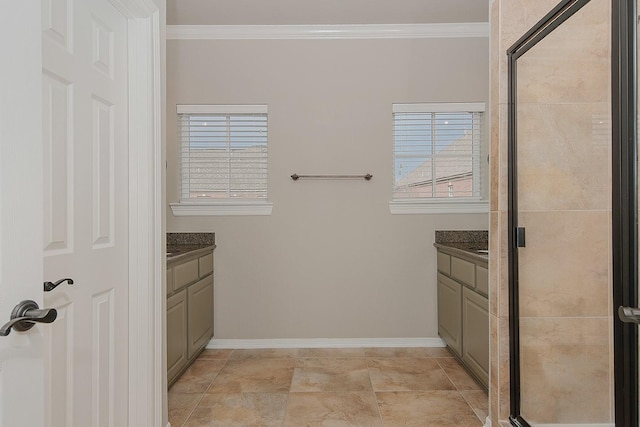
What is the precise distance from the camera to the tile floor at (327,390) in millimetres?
2443

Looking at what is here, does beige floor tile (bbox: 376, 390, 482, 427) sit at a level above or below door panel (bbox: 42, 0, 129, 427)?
below

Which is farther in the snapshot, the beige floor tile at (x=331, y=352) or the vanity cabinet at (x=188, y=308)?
the beige floor tile at (x=331, y=352)

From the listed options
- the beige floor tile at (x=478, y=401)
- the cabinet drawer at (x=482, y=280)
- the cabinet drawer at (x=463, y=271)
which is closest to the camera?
the beige floor tile at (x=478, y=401)

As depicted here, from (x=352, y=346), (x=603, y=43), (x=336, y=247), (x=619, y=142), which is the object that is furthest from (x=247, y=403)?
(x=603, y=43)

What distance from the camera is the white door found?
90cm

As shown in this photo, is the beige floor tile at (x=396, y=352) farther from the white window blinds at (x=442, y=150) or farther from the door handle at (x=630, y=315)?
the door handle at (x=630, y=315)

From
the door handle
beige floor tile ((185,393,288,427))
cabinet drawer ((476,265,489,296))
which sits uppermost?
the door handle

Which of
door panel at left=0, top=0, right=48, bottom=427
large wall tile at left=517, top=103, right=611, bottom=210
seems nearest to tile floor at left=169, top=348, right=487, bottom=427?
large wall tile at left=517, top=103, right=611, bottom=210

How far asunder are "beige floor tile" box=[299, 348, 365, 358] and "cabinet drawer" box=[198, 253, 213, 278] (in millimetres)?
1061

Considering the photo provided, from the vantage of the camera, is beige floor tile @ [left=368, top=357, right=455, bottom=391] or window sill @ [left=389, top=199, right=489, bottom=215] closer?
beige floor tile @ [left=368, top=357, right=455, bottom=391]

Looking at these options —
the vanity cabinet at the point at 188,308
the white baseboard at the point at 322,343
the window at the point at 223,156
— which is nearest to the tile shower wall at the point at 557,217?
the white baseboard at the point at 322,343

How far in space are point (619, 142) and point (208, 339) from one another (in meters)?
3.24

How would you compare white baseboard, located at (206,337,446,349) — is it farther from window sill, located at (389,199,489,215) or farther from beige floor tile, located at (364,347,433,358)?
window sill, located at (389,199,489,215)

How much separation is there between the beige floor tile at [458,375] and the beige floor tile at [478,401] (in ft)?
0.23
